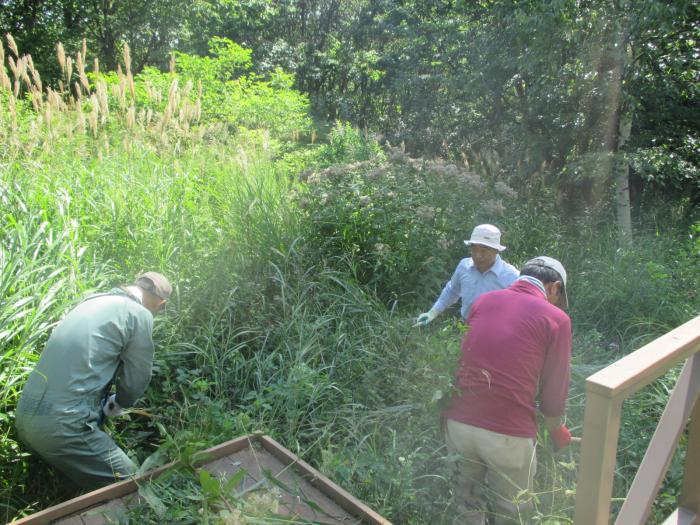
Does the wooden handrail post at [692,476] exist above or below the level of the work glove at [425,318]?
above

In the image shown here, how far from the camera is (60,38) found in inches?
698

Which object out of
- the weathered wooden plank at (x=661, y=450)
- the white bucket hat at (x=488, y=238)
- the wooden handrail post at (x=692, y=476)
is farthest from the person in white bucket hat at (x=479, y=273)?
the weathered wooden plank at (x=661, y=450)

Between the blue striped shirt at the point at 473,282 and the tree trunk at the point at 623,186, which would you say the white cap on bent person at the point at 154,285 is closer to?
the blue striped shirt at the point at 473,282

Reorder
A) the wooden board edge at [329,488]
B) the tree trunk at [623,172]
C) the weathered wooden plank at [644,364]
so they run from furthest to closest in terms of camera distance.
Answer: the tree trunk at [623,172]
the wooden board edge at [329,488]
the weathered wooden plank at [644,364]

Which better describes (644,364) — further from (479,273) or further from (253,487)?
(479,273)

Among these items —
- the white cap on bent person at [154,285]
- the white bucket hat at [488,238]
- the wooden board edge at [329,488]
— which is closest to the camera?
the wooden board edge at [329,488]

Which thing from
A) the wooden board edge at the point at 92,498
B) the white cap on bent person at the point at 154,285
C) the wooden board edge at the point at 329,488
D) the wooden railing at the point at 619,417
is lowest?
the wooden board edge at the point at 329,488

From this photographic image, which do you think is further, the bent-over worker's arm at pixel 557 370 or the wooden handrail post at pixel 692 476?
the bent-over worker's arm at pixel 557 370

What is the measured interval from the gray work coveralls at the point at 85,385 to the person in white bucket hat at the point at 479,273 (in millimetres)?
2287

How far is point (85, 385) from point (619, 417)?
9.17 feet

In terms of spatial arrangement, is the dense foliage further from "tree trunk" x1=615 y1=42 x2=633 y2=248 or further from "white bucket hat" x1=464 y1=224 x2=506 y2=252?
"white bucket hat" x1=464 y1=224 x2=506 y2=252

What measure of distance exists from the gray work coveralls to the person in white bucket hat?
2.29 metres

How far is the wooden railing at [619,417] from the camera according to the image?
1255mm

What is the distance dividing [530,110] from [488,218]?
11.6 ft
